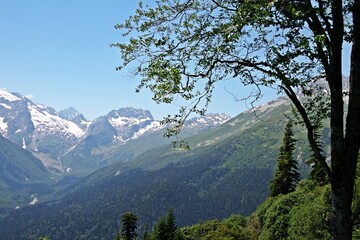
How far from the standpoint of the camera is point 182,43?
1080 centimetres

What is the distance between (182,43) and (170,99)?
1590 mm

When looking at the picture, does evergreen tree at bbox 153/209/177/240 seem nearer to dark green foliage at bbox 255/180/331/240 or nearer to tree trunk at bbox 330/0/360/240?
dark green foliage at bbox 255/180/331/240

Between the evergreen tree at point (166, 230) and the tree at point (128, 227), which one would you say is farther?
the tree at point (128, 227)

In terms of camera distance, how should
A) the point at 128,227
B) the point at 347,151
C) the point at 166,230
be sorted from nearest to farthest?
the point at 347,151
the point at 166,230
the point at 128,227

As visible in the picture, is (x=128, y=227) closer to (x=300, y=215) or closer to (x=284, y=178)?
(x=284, y=178)

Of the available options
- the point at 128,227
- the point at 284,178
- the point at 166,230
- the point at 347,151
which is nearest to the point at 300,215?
the point at 284,178

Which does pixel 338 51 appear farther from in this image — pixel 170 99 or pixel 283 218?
pixel 283 218

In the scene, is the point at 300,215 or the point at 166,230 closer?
the point at 300,215

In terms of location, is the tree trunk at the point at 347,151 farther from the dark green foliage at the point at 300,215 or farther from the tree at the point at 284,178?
the tree at the point at 284,178

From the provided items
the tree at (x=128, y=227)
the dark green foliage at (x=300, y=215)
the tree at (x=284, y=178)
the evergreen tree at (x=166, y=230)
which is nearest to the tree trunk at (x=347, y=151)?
the dark green foliage at (x=300, y=215)

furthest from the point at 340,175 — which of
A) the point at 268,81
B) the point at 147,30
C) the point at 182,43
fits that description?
the point at 147,30

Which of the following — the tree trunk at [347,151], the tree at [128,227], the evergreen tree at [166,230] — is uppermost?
the tree trunk at [347,151]

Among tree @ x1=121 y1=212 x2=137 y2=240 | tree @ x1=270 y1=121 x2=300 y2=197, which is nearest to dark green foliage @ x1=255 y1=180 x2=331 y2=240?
tree @ x1=270 y1=121 x2=300 y2=197

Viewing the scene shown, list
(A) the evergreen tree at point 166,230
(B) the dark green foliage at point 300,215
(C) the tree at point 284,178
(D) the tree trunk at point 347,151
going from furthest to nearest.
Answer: (A) the evergreen tree at point 166,230, (C) the tree at point 284,178, (B) the dark green foliage at point 300,215, (D) the tree trunk at point 347,151
